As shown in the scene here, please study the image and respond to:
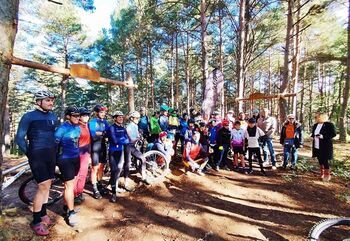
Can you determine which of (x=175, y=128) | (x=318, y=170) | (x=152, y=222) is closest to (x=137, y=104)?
(x=175, y=128)

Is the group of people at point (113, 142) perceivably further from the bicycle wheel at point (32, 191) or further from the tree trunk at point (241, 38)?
the tree trunk at point (241, 38)

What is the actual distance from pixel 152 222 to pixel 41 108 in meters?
2.85

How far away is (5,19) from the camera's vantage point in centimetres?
377

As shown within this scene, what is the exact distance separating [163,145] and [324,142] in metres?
4.64

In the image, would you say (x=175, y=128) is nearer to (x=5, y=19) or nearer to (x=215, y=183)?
(x=215, y=183)

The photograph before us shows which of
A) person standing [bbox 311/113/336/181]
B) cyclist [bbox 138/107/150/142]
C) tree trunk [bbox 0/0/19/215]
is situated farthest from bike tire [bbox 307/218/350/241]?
cyclist [bbox 138/107/150/142]

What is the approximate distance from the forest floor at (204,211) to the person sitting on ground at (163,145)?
0.69m

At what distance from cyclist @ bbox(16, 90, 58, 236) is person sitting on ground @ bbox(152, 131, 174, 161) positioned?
335cm

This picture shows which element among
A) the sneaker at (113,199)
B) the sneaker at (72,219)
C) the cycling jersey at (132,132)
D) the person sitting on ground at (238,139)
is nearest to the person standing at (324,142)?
the person sitting on ground at (238,139)

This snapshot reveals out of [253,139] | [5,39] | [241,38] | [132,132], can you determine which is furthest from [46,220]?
[241,38]

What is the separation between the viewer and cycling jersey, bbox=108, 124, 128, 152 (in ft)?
18.5

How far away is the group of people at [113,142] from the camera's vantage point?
4.06m

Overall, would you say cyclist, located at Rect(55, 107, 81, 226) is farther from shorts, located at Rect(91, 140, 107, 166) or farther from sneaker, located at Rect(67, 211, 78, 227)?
shorts, located at Rect(91, 140, 107, 166)

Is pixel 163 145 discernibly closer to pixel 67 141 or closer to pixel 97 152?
pixel 97 152
